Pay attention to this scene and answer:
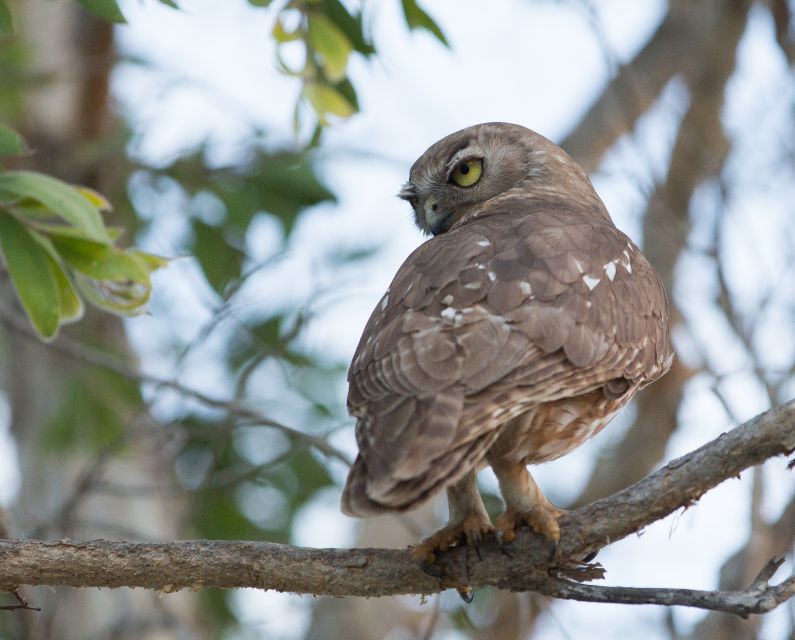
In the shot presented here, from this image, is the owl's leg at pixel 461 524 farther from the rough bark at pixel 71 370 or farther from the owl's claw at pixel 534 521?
the rough bark at pixel 71 370

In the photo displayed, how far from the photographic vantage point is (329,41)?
17.3ft

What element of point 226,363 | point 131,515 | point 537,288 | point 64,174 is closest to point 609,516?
point 537,288

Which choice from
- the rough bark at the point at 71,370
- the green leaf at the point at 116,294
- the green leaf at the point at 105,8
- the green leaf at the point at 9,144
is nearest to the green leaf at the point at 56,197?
the green leaf at the point at 9,144

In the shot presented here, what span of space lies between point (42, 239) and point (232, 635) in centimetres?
651

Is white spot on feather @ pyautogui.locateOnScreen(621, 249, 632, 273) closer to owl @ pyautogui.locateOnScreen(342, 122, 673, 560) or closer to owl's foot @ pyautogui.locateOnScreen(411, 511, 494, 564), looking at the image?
owl @ pyautogui.locateOnScreen(342, 122, 673, 560)

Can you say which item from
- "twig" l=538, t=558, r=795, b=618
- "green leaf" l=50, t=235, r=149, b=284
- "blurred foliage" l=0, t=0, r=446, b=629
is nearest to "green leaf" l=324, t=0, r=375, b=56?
"blurred foliage" l=0, t=0, r=446, b=629

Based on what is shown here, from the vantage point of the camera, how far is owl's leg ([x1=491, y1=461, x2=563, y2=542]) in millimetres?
4078

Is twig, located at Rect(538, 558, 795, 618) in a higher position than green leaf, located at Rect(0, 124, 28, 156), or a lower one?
lower

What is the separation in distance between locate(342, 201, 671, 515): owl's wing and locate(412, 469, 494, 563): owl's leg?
561mm

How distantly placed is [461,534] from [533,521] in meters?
0.32

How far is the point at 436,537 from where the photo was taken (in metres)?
4.24

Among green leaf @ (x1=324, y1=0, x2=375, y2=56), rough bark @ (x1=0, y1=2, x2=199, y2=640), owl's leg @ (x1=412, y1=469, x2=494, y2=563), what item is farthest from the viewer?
rough bark @ (x1=0, y1=2, x2=199, y2=640)

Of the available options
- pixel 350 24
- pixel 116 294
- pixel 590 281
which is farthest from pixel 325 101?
pixel 590 281

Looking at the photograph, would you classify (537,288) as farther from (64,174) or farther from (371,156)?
(64,174)
